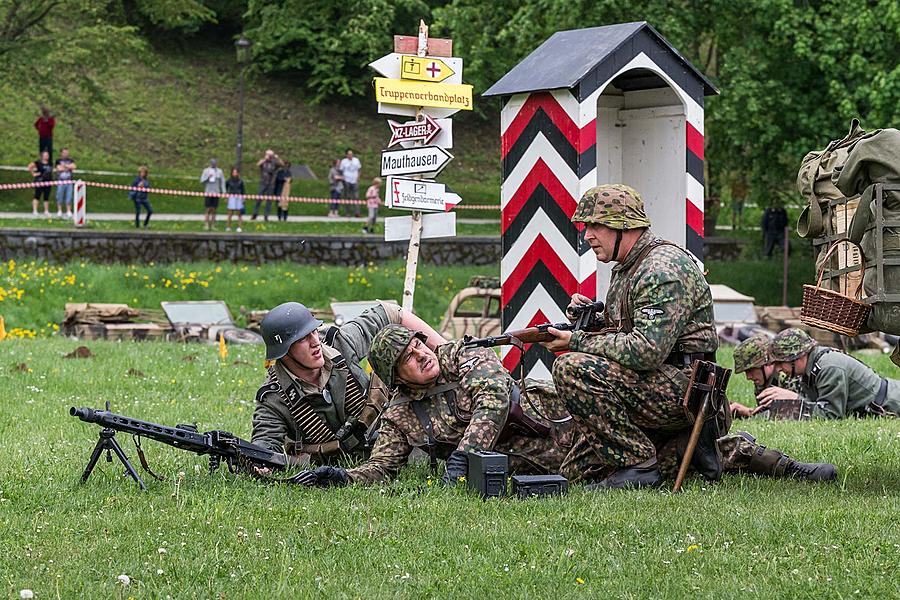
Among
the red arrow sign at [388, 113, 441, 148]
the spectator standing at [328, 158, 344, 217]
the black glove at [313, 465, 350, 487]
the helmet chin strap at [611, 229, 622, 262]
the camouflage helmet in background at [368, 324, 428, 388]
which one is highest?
the spectator standing at [328, 158, 344, 217]

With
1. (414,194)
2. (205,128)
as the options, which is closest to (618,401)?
(414,194)

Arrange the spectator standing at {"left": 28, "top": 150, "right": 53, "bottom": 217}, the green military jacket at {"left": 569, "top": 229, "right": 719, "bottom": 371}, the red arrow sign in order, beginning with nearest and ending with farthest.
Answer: the green military jacket at {"left": 569, "top": 229, "right": 719, "bottom": 371} → the red arrow sign → the spectator standing at {"left": 28, "top": 150, "right": 53, "bottom": 217}

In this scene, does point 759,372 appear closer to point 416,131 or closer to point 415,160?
point 415,160

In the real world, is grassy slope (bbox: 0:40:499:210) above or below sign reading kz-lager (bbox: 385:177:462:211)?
above

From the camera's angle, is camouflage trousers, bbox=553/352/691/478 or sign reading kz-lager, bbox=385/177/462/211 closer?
camouflage trousers, bbox=553/352/691/478

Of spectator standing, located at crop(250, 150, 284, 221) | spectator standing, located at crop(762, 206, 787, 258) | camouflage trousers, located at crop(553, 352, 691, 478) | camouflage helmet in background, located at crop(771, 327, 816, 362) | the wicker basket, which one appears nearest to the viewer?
the wicker basket

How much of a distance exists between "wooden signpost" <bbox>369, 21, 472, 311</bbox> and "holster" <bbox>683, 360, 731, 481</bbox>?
347 centimetres

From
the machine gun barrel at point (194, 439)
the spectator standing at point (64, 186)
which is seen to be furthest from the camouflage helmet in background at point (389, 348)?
the spectator standing at point (64, 186)

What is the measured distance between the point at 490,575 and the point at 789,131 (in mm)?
23183

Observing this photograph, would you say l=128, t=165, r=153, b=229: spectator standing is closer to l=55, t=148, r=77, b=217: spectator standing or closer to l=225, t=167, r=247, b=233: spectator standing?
l=55, t=148, r=77, b=217: spectator standing

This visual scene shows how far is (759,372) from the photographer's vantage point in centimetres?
1125

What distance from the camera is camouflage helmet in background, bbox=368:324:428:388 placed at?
7660mm

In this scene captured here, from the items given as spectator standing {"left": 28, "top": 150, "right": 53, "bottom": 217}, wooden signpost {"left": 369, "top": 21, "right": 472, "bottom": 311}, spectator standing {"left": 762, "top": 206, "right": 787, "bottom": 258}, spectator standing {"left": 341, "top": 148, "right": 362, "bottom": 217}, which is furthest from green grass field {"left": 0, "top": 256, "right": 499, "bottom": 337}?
wooden signpost {"left": 369, "top": 21, "right": 472, "bottom": 311}

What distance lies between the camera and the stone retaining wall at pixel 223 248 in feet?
87.6
